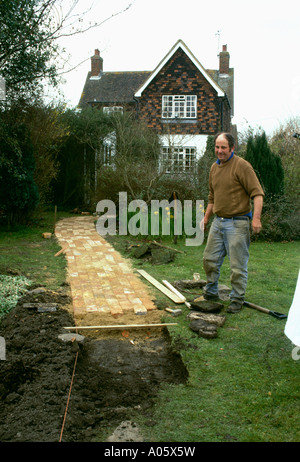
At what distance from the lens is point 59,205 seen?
58.3 ft

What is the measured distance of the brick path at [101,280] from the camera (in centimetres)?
542

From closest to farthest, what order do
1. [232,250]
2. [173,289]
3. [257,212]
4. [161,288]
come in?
1. [257,212]
2. [232,250]
3. [173,289]
4. [161,288]

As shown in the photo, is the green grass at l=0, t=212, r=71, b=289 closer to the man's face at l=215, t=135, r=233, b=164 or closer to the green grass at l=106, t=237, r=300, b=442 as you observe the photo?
the green grass at l=106, t=237, r=300, b=442

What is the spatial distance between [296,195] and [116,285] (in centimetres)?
742

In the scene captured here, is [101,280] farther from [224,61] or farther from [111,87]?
[224,61]

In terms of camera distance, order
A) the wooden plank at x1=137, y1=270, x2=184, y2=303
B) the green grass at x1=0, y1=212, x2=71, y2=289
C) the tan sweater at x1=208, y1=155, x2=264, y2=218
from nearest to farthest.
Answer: the tan sweater at x1=208, y1=155, x2=264, y2=218, the wooden plank at x1=137, y1=270, x2=184, y2=303, the green grass at x1=0, y1=212, x2=71, y2=289

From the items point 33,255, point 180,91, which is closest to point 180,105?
point 180,91

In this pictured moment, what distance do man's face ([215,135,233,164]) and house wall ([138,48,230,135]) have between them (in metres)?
18.0

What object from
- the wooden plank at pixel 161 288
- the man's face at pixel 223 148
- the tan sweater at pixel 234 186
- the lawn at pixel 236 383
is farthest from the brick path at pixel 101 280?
the man's face at pixel 223 148

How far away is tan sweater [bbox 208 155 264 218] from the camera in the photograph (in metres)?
4.99

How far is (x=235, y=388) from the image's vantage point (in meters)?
3.34

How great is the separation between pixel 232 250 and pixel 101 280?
8.22 ft

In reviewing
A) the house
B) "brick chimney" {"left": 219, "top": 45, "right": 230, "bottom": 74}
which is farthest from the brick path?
"brick chimney" {"left": 219, "top": 45, "right": 230, "bottom": 74}
